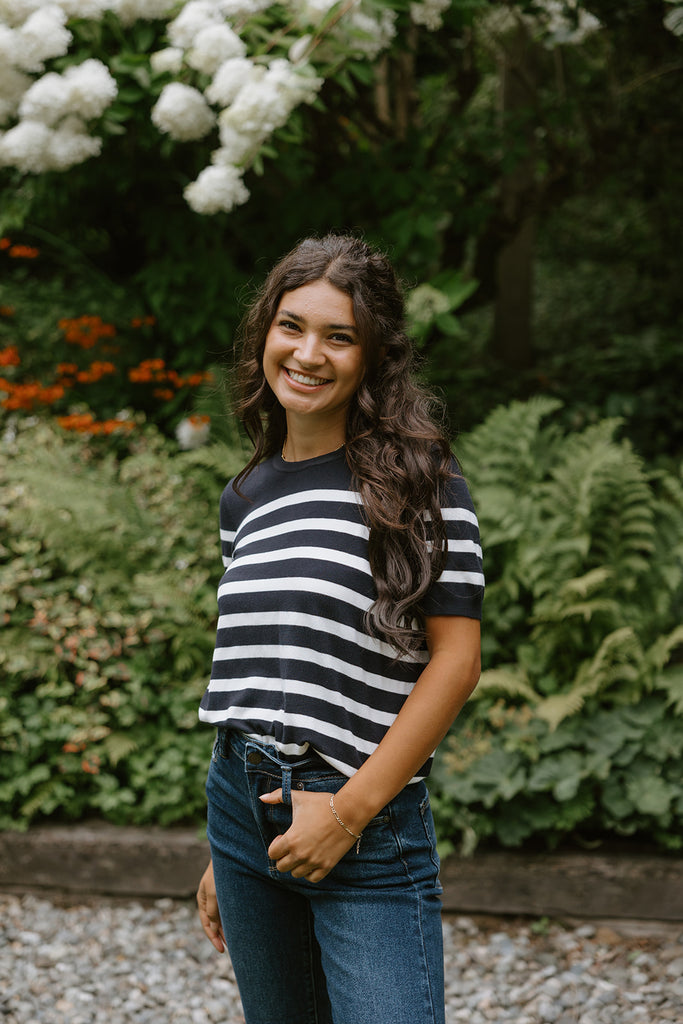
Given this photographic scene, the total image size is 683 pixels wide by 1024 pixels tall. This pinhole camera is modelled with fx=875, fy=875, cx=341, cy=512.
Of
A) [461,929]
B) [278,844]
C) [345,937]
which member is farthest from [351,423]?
[461,929]

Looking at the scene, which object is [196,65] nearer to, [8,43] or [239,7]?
[239,7]

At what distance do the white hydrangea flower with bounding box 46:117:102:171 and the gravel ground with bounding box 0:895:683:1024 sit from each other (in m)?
2.70

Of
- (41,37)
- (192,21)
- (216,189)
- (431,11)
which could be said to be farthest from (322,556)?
(41,37)

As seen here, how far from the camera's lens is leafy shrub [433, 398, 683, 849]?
2893mm

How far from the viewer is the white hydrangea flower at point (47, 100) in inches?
120

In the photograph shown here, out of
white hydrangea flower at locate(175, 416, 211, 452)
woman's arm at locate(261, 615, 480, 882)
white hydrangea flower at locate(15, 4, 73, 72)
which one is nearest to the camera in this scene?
woman's arm at locate(261, 615, 480, 882)

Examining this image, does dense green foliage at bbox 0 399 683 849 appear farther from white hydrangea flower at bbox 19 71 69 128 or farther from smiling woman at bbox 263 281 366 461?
smiling woman at bbox 263 281 366 461

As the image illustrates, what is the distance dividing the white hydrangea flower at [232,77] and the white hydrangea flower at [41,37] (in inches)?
25.4

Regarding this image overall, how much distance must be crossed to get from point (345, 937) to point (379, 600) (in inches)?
20.5

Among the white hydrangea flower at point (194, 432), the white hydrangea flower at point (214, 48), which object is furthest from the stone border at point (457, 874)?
the white hydrangea flower at point (214, 48)

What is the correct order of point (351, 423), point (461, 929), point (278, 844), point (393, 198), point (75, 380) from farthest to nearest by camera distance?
1. point (75, 380)
2. point (393, 198)
3. point (461, 929)
4. point (351, 423)
5. point (278, 844)

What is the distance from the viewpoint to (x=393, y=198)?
13.4 feet

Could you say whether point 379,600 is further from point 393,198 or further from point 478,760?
point 393,198

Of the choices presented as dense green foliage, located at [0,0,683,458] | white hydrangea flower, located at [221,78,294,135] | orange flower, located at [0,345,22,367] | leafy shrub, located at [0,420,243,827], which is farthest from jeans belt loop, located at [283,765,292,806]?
orange flower, located at [0,345,22,367]
